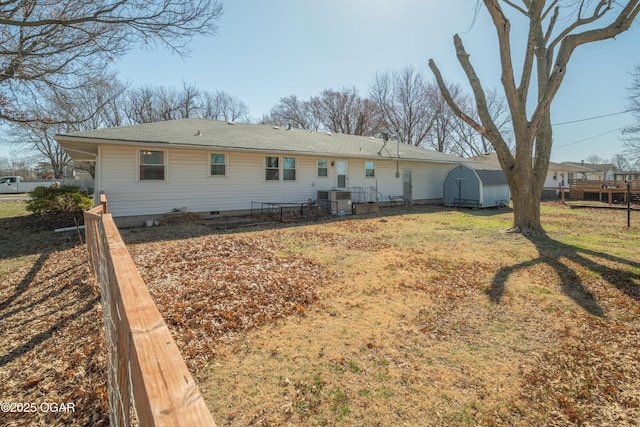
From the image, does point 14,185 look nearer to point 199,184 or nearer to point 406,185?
point 199,184

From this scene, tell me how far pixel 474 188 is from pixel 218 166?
14.5 meters

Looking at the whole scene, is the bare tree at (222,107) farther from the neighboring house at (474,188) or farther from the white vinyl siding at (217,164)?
the neighboring house at (474,188)

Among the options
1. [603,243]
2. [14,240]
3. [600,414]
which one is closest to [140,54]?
[14,240]

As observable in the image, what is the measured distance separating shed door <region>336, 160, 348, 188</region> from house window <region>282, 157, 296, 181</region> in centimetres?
269

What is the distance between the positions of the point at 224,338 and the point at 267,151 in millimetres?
10264

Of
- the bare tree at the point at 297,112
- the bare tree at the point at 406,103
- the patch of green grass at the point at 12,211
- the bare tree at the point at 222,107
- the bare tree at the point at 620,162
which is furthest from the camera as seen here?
the bare tree at the point at 620,162

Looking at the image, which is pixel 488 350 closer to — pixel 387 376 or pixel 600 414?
pixel 600 414

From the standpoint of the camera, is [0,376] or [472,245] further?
[472,245]

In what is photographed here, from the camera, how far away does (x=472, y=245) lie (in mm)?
8992

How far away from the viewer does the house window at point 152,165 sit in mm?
11258

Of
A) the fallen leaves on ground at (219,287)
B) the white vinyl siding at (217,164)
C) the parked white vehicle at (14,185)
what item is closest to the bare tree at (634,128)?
the white vinyl siding at (217,164)

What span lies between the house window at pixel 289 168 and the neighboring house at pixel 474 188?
1075cm

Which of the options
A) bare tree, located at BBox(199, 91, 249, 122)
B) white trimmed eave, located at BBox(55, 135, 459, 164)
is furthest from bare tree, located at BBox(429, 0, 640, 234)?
bare tree, located at BBox(199, 91, 249, 122)

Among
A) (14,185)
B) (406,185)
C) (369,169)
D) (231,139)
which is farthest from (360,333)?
(14,185)
